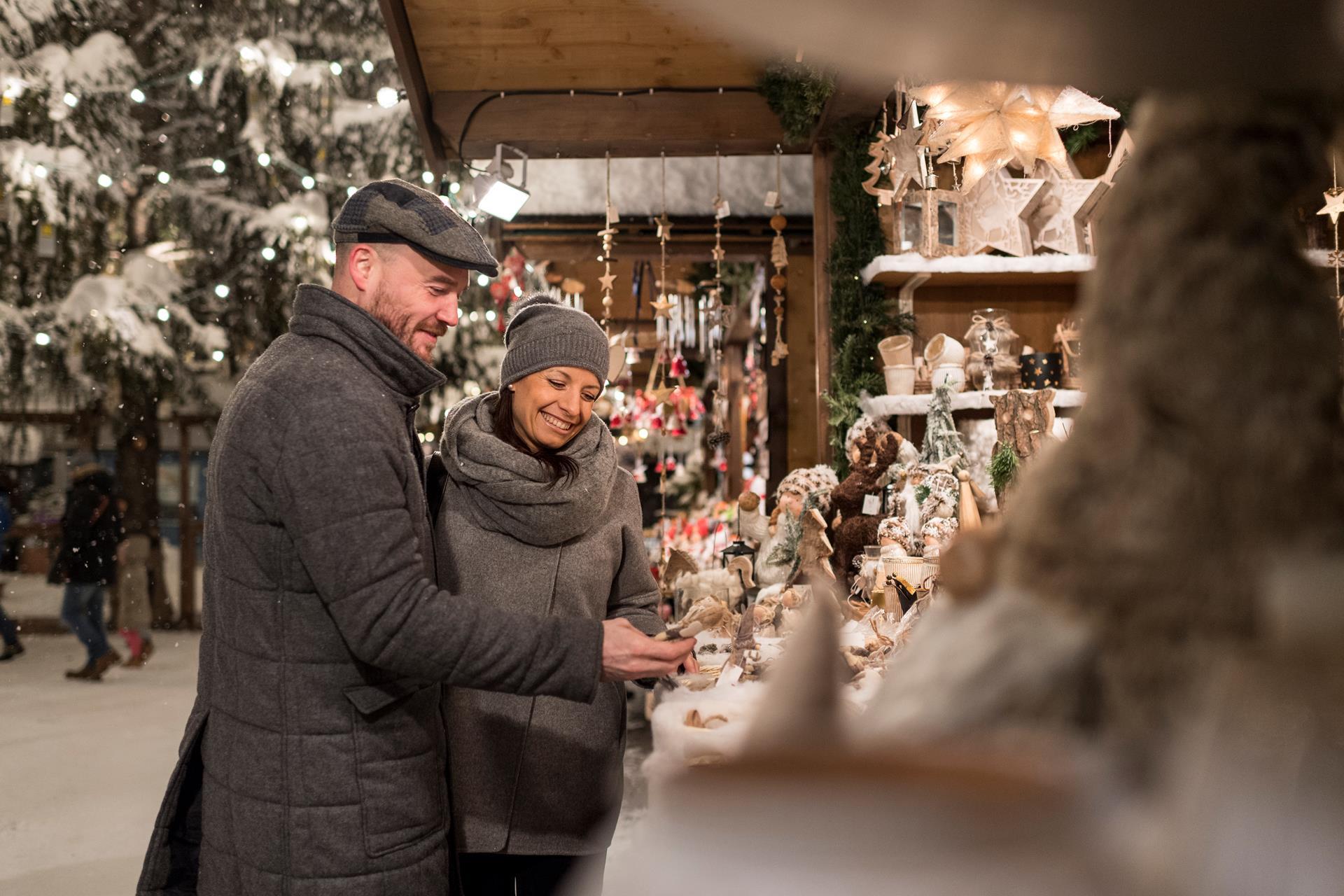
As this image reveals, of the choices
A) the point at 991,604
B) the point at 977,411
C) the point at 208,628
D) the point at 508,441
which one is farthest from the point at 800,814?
the point at 977,411

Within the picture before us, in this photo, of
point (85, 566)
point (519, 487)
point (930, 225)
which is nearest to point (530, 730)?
point (519, 487)

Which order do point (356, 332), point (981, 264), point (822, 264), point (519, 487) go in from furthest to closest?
1. point (822, 264)
2. point (981, 264)
3. point (519, 487)
4. point (356, 332)

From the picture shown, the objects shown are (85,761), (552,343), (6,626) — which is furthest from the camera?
(6,626)

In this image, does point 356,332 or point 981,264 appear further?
point 981,264

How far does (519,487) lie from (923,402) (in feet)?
6.59

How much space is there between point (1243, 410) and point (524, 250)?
589 centimetres

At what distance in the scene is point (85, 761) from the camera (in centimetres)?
470

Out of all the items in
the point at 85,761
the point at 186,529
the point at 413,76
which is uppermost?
the point at 413,76

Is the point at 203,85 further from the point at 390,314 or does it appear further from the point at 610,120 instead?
the point at 390,314

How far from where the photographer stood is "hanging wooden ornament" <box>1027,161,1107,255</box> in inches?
139

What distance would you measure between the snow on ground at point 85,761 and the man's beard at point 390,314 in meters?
1.94

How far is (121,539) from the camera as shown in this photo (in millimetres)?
6332

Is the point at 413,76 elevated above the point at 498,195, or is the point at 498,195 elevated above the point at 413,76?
the point at 413,76

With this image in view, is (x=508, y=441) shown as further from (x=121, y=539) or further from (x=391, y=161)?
(x=121, y=539)
